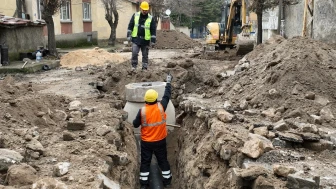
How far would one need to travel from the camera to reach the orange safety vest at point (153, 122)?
6.81m

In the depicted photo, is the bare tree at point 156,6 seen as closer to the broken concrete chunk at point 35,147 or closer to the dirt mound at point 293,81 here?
the dirt mound at point 293,81

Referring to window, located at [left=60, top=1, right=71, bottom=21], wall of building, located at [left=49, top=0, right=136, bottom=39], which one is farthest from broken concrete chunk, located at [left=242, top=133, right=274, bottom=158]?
window, located at [left=60, top=1, right=71, bottom=21]

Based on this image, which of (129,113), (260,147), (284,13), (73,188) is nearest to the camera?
(73,188)

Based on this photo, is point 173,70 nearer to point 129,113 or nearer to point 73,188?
point 129,113

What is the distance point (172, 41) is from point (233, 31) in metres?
11.2

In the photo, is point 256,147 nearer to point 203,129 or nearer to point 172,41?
point 203,129

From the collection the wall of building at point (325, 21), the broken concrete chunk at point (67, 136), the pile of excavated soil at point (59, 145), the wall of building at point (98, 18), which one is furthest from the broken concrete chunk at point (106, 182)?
the wall of building at point (98, 18)

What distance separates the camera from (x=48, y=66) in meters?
13.9

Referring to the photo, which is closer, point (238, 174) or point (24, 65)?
point (238, 174)

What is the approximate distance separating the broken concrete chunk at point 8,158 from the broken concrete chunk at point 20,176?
0.17 metres

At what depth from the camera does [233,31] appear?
1730 cm

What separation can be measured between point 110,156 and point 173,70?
20.5 ft

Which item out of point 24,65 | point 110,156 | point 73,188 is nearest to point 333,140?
point 110,156

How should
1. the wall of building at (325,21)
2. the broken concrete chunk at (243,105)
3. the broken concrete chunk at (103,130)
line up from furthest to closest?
the wall of building at (325,21)
the broken concrete chunk at (243,105)
the broken concrete chunk at (103,130)
